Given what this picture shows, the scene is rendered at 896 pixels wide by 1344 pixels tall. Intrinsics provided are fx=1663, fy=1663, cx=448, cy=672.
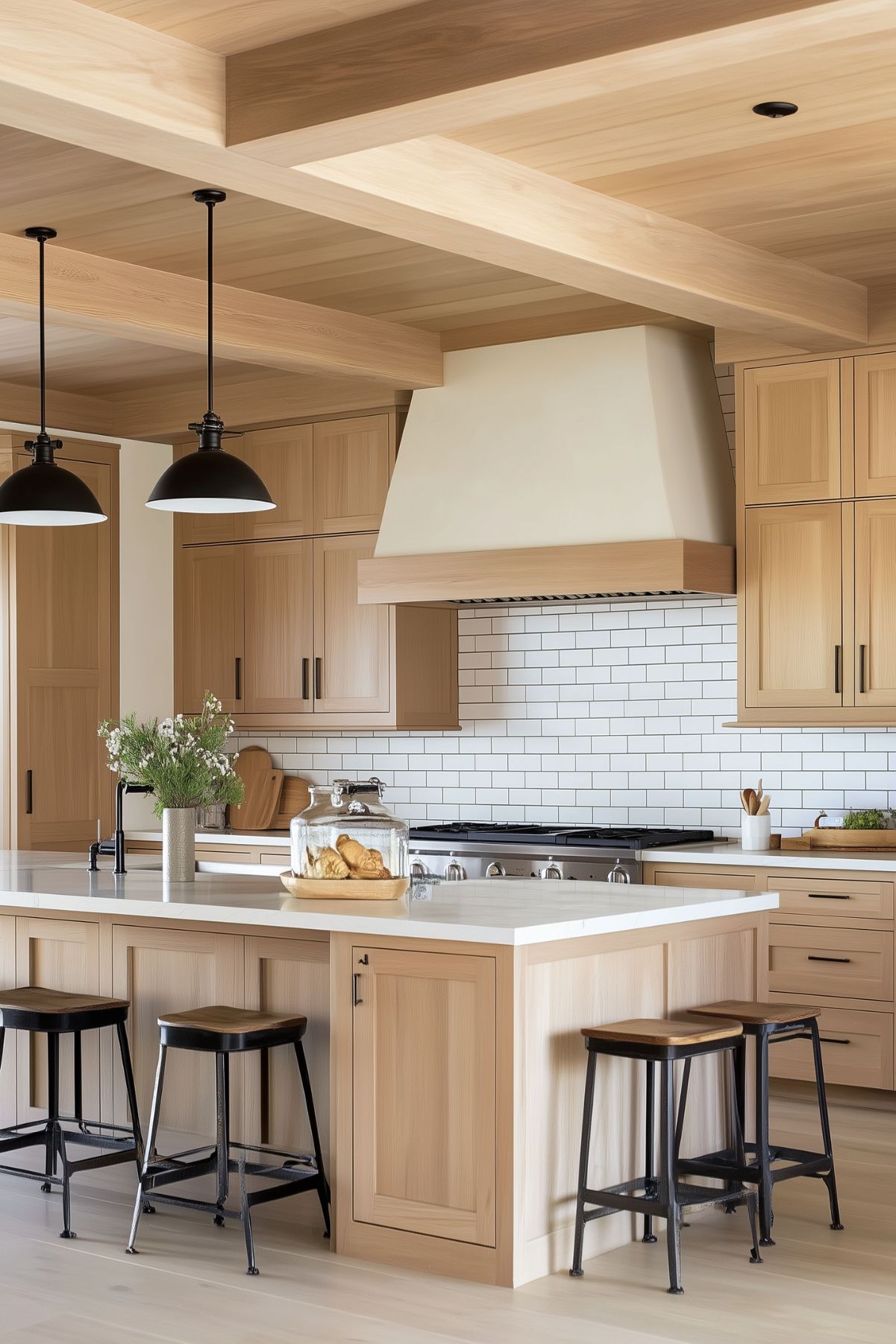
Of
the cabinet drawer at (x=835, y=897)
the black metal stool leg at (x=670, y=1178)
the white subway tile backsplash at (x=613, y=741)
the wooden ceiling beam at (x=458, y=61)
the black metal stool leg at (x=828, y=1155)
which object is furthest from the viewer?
the white subway tile backsplash at (x=613, y=741)

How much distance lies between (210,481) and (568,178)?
1.30 metres

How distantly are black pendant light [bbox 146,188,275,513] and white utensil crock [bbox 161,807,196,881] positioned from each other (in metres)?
0.91

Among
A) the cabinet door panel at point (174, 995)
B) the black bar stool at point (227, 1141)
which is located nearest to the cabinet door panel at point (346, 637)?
the cabinet door panel at point (174, 995)

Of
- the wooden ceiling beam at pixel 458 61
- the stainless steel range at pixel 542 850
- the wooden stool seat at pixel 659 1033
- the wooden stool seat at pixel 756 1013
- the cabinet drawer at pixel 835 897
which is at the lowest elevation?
the wooden stool seat at pixel 756 1013

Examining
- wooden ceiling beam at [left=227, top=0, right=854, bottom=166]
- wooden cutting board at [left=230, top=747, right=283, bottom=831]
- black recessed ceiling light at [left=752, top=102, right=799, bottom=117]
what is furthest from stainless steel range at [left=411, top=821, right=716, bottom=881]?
wooden ceiling beam at [left=227, top=0, right=854, bottom=166]

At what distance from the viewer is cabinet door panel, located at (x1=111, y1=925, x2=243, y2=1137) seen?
459 centimetres

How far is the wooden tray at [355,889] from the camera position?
14.7 ft

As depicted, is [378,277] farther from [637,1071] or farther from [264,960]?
[637,1071]

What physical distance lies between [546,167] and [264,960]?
228cm

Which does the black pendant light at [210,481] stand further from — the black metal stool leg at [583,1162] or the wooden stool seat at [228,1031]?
the black metal stool leg at [583,1162]

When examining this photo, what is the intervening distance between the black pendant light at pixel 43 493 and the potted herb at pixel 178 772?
0.65 m

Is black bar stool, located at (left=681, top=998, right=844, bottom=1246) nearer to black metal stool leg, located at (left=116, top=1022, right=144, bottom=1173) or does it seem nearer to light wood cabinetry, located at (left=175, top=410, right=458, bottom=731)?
black metal stool leg, located at (left=116, top=1022, right=144, bottom=1173)

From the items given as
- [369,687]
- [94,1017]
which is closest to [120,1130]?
[94,1017]

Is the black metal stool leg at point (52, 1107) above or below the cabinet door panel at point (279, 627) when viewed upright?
below
